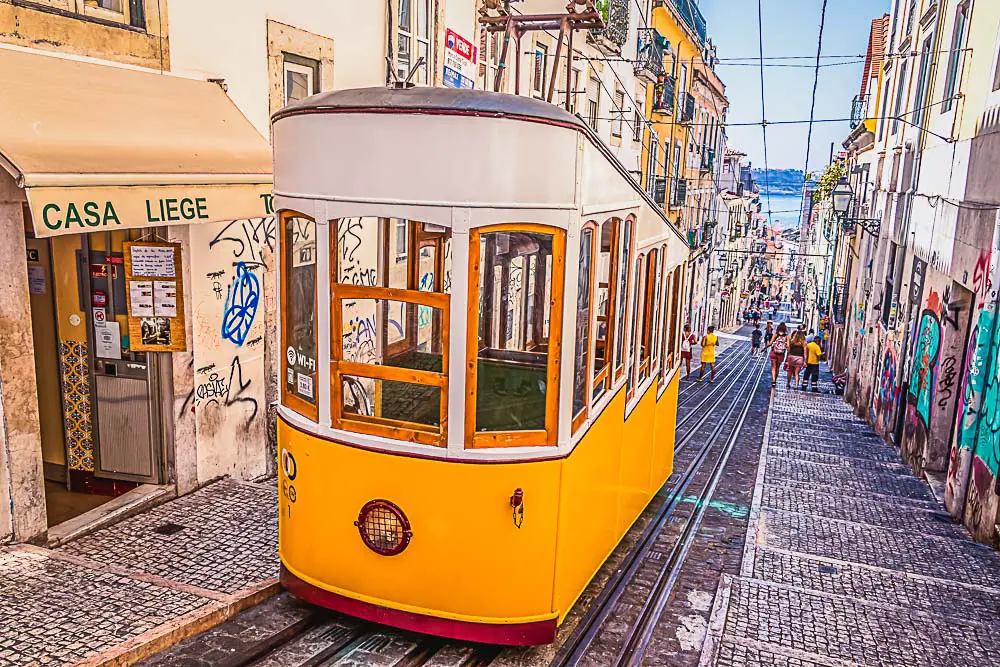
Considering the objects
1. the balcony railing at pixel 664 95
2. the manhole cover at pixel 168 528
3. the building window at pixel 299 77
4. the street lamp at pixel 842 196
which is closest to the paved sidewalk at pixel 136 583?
the manhole cover at pixel 168 528

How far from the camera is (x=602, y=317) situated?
547 centimetres

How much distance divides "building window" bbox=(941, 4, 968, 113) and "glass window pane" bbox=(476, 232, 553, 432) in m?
9.30

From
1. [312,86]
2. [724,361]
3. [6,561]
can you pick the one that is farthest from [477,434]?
[724,361]

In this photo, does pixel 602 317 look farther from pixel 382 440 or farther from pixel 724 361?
pixel 724 361

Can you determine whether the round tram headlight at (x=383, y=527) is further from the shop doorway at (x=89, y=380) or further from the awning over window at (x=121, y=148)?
the shop doorway at (x=89, y=380)

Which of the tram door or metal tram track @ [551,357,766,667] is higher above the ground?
the tram door

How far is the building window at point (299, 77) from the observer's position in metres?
8.17

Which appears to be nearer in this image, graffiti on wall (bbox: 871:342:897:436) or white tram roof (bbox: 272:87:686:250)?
white tram roof (bbox: 272:87:686:250)

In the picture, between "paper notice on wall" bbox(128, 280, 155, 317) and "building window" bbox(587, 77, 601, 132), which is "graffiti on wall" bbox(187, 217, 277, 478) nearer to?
"paper notice on wall" bbox(128, 280, 155, 317)

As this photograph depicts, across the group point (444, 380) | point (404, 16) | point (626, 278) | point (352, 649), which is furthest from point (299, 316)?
point (404, 16)

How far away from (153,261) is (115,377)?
1076mm

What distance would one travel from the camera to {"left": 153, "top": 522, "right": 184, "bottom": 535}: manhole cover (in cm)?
630

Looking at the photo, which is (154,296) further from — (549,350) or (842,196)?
(842,196)

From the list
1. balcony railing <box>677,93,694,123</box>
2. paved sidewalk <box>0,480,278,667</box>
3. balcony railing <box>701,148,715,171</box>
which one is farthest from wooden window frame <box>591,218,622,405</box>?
balcony railing <box>701,148,715,171</box>
